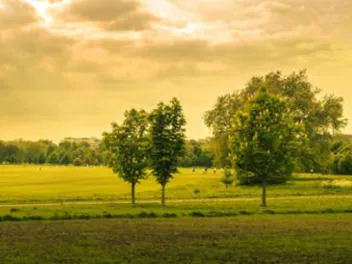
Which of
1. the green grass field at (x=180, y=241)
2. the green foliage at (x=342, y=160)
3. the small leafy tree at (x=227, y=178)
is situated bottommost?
the green grass field at (x=180, y=241)

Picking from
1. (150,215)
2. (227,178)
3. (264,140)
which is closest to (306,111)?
(227,178)

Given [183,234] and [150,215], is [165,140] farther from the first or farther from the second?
A: [183,234]

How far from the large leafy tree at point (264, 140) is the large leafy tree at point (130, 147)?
31.0 ft

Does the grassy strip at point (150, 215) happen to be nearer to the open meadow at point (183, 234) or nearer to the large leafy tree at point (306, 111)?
the open meadow at point (183, 234)

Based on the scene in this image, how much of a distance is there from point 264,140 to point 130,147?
1392 cm

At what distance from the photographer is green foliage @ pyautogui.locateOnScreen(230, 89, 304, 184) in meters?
53.9

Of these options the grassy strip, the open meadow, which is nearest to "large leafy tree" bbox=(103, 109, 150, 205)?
the open meadow

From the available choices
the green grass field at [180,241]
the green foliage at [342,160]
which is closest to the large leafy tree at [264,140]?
the green grass field at [180,241]

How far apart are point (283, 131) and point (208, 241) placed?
28.8 metres

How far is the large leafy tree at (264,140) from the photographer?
53875 mm

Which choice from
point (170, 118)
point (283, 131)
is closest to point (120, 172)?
point (170, 118)

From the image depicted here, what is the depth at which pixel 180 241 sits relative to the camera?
28531 millimetres

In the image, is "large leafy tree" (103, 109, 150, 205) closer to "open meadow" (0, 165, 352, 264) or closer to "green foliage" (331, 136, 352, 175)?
"open meadow" (0, 165, 352, 264)

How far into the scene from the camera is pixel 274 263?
869 inches
